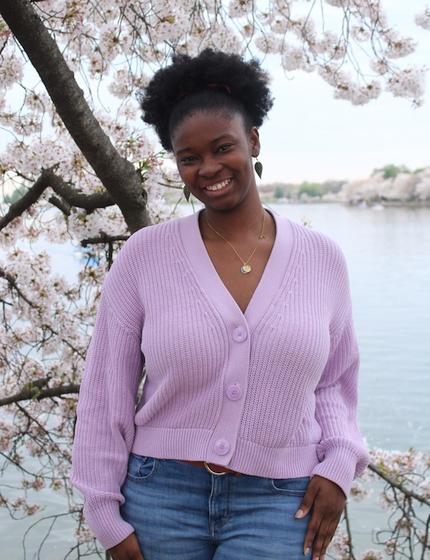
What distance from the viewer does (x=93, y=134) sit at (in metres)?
2.47

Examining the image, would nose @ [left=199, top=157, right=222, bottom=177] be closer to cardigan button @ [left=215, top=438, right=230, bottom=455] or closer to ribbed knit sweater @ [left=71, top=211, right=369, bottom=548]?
ribbed knit sweater @ [left=71, top=211, right=369, bottom=548]

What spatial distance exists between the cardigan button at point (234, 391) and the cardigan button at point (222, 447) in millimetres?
85

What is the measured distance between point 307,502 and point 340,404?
258mm

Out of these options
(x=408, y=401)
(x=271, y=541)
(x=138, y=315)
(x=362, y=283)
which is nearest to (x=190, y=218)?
(x=138, y=315)

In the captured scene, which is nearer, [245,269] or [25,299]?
[245,269]

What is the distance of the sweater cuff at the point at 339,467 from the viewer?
1756mm

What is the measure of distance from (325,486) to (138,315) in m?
0.51

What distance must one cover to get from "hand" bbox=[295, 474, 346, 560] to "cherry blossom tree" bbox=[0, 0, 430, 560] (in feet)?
3.87

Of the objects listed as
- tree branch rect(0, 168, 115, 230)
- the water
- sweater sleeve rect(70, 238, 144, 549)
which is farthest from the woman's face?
tree branch rect(0, 168, 115, 230)

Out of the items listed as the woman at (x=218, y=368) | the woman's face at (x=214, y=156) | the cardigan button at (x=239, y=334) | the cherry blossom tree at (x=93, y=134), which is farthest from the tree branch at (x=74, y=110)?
the cardigan button at (x=239, y=334)

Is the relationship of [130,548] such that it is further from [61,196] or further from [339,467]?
[61,196]

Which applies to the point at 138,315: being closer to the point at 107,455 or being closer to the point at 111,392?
the point at 111,392

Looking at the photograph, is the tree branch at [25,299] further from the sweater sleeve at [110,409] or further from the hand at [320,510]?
the hand at [320,510]

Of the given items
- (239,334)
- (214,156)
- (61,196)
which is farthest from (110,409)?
(61,196)
